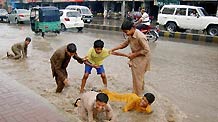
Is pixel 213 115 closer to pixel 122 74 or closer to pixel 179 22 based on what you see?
pixel 122 74

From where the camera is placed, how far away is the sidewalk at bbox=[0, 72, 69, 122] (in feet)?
14.6

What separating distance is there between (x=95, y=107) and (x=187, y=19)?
14.1 meters

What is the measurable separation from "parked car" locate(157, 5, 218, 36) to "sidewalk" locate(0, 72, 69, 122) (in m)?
13.1

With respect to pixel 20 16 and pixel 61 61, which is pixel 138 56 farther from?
pixel 20 16

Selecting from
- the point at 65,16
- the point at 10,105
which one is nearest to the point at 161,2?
the point at 65,16

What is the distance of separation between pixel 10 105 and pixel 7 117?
0.50 metres

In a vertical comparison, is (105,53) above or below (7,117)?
above

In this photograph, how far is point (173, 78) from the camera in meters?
7.48

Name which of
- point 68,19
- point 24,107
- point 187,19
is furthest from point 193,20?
point 24,107

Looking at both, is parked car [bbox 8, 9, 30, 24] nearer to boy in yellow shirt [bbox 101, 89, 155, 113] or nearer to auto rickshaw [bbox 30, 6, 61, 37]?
auto rickshaw [bbox 30, 6, 61, 37]

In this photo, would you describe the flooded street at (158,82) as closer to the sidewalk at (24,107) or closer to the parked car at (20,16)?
the sidewalk at (24,107)

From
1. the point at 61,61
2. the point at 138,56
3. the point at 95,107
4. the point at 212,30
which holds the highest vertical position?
the point at 212,30

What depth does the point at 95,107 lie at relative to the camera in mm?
4172

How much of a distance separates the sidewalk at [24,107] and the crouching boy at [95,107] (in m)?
0.32
